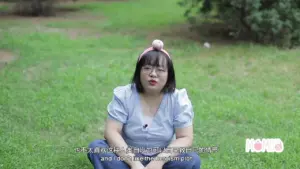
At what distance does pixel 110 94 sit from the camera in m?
5.55

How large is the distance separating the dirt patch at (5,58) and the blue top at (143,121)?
4421mm

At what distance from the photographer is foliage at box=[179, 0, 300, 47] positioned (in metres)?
8.40

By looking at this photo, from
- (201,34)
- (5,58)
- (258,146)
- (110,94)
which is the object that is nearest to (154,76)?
(258,146)

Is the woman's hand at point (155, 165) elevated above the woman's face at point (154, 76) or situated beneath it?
situated beneath

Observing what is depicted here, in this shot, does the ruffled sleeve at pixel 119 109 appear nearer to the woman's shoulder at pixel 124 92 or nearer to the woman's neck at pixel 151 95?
the woman's shoulder at pixel 124 92

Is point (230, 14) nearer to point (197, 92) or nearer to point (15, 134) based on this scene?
point (197, 92)

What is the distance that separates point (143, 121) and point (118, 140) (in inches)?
8.7

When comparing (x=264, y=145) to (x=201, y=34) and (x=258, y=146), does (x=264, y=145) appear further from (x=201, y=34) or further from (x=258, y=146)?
(x=201, y=34)

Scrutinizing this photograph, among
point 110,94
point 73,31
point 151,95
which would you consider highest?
point 151,95

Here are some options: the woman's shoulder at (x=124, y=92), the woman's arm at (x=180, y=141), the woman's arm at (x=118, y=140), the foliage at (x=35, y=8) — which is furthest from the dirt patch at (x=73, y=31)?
the woman's arm at (x=180, y=141)

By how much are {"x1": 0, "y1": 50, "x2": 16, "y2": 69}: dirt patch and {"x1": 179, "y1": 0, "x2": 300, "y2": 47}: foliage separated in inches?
169

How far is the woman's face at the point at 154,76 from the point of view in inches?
113

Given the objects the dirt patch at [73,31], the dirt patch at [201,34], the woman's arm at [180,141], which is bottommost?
the dirt patch at [73,31]

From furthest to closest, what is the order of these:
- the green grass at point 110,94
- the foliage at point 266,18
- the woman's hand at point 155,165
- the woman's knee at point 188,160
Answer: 1. the foliage at point 266,18
2. the green grass at point 110,94
3. the woman's knee at point 188,160
4. the woman's hand at point 155,165
